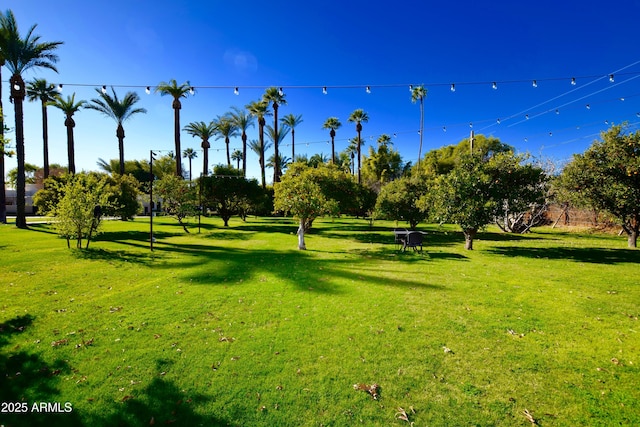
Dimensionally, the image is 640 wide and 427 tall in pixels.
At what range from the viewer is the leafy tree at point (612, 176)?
46.5 ft

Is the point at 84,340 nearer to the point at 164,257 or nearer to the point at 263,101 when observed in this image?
the point at 164,257

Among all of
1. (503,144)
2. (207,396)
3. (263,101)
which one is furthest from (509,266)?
(503,144)

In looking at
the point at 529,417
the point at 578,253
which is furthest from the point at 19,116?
the point at 578,253

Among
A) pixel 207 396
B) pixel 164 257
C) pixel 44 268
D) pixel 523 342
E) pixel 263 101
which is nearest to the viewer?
pixel 207 396

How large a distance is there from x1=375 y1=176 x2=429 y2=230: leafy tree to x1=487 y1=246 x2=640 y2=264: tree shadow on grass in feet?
23.7

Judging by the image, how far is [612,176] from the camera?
1486 cm

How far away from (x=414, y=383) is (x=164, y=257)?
13.1 m

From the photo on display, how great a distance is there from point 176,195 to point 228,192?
19.6ft

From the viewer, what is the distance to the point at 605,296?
314 inches

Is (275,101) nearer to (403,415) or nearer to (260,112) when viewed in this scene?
(260,112)

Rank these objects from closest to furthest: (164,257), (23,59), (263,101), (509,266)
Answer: (509,266) < (164,257) < (23,59) < (263,101)

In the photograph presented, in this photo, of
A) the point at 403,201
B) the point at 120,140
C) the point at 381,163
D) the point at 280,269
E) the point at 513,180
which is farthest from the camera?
the point at 381,163

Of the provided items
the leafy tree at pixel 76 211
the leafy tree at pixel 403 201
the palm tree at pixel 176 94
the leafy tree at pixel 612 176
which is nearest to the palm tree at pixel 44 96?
the palm tree at pixel 176 94

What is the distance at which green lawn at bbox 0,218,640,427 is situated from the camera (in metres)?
3.89
